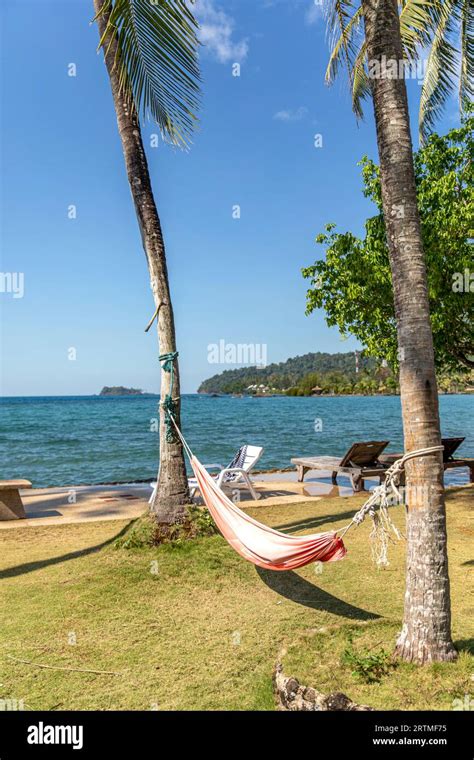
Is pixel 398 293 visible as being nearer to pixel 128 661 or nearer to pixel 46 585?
pixel 128 661

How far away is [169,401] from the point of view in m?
5.28

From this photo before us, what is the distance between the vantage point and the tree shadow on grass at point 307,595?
3949mm

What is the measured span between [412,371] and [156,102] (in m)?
3.96

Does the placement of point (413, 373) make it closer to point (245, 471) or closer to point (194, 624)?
point (194, 624)

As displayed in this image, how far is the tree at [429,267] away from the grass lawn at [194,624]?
3348mm

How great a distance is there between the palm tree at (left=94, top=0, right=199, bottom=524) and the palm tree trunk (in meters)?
2.39

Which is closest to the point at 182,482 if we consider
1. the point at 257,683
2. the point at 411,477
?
the point at 257,683

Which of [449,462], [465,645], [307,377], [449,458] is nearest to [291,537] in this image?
[465,645]

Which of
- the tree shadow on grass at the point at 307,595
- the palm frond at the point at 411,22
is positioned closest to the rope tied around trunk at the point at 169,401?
the tree shadow on grass at the point at 307,595

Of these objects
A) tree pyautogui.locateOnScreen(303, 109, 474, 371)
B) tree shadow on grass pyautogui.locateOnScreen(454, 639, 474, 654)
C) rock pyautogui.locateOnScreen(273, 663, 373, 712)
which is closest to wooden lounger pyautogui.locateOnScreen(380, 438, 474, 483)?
tree pyautogui.locateOnScreen(303, 109, 474, 371)

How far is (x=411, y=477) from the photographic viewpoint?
284cm

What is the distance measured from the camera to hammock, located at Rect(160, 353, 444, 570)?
293 cm

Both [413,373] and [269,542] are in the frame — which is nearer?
[413,373]
